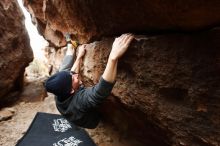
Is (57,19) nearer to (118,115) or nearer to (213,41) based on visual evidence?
(118,115)

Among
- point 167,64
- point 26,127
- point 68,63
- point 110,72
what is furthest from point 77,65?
point 26,127

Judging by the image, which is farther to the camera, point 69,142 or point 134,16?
point 69,142

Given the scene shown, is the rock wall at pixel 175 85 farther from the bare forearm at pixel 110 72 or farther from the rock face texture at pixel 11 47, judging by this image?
the rock face texture at pixel 11 47

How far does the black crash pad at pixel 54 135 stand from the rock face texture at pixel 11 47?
197cm

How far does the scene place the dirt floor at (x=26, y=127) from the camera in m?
5.17

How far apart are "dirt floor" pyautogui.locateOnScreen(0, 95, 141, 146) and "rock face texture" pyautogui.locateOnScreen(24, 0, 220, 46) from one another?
76.8 inches

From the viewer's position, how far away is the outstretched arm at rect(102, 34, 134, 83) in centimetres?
317

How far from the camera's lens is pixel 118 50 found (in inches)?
127

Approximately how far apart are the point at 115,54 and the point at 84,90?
787 millimetres

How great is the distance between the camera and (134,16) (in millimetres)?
3062

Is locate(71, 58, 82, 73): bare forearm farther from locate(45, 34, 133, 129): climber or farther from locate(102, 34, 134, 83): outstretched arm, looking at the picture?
locate(102, 34, 134, 83): outstretched arm

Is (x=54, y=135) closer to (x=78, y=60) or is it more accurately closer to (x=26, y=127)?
(x=26, y=127)

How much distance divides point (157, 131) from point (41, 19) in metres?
5.50

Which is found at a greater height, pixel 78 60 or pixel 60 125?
pixel 78 60
